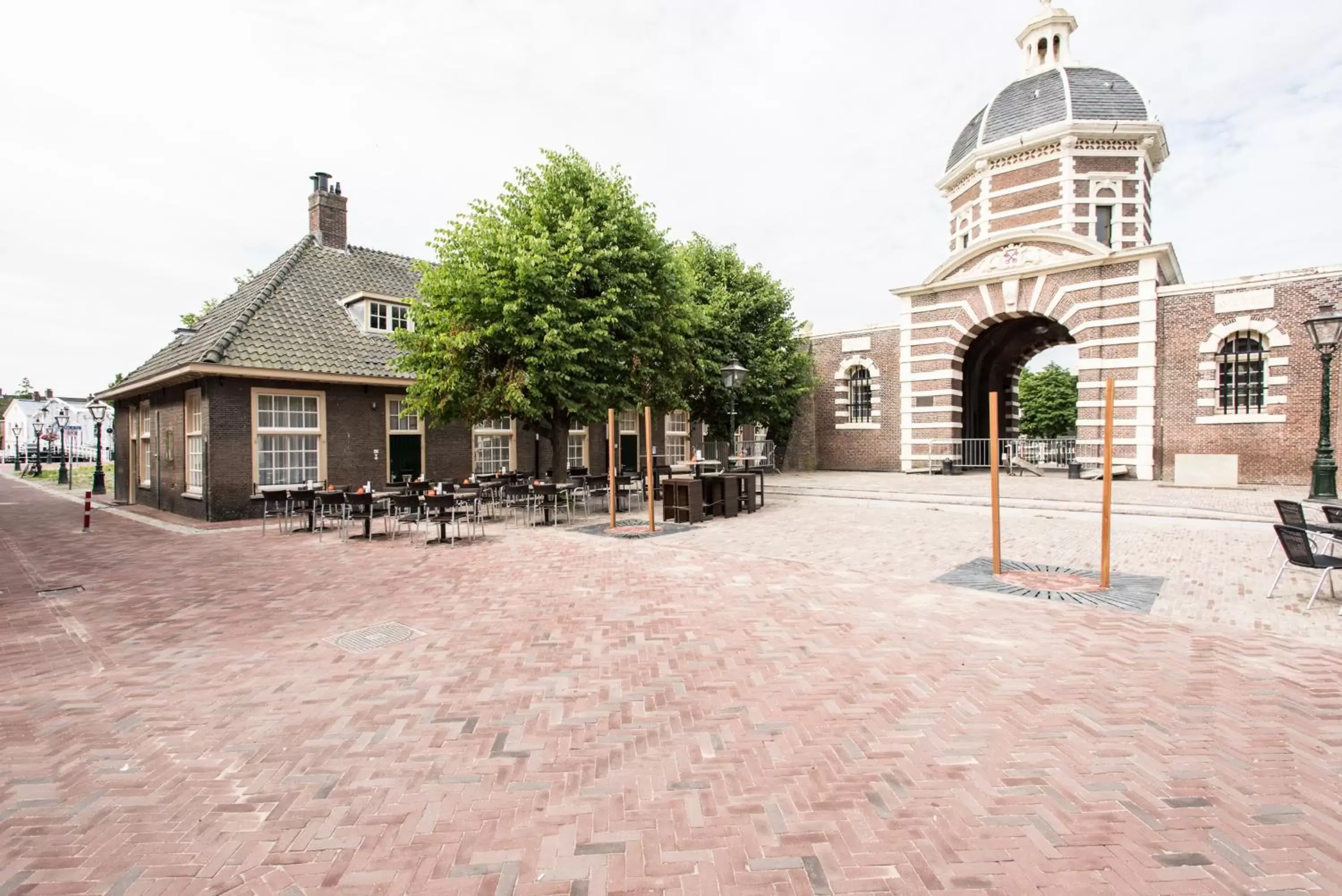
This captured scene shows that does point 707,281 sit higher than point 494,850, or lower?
higher

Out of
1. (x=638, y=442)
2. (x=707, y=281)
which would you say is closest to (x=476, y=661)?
(x=638, y=442)

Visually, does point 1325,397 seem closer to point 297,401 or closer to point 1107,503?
point 1107,503

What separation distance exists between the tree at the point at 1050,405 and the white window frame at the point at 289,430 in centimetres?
6208

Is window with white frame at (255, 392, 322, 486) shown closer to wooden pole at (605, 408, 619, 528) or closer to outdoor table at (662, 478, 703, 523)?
wooden pole at (605, 408, 619, 528)

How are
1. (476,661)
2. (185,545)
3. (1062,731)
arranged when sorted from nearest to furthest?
(1062,731) < (476,661) < (185,545)

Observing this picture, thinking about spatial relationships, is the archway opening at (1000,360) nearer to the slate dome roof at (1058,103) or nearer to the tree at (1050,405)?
the slate dome roof at (1058,103)

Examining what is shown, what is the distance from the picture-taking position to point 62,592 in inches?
305

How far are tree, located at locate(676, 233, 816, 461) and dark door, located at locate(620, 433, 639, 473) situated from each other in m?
2.56

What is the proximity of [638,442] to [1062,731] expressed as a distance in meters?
20.3

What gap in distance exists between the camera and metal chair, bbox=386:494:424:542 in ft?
36.4

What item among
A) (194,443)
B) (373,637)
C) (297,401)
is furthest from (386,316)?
(373,637)

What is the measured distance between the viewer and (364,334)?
57.0 ft

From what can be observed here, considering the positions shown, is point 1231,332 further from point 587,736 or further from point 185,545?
point 185,545

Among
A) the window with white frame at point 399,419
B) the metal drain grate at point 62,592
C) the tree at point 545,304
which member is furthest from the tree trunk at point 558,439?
the metal drain grate at point 62,592
